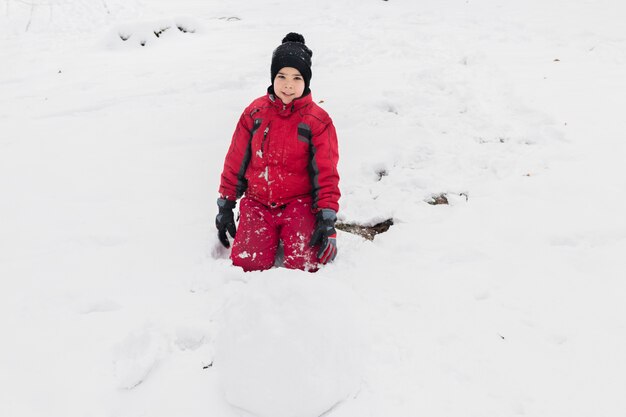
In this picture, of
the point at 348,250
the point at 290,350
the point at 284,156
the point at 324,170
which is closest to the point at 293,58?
the point at 284,156

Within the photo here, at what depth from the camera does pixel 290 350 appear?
6.12 ft

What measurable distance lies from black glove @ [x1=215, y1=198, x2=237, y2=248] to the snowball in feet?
2.70

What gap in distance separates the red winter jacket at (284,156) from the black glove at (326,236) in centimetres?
8

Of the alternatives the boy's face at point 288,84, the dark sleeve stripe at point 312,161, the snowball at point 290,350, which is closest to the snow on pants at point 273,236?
the dark sleeve stripe at point 312,161

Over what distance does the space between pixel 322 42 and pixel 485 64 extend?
2643mm

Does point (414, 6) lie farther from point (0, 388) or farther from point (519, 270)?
point (0, 388)

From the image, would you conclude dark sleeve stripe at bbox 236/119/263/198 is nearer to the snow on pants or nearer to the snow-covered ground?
the snow on pants

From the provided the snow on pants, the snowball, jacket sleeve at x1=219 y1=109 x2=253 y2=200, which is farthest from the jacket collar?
the snowball

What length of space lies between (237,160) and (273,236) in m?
0.58

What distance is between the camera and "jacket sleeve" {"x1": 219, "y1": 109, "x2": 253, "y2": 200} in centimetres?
291

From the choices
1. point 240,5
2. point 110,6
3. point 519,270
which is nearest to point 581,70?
point 519,270

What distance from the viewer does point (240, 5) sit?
10172 millimetres

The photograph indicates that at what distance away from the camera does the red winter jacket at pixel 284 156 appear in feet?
9.13

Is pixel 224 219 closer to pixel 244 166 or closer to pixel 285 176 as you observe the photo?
pixel 244 166
